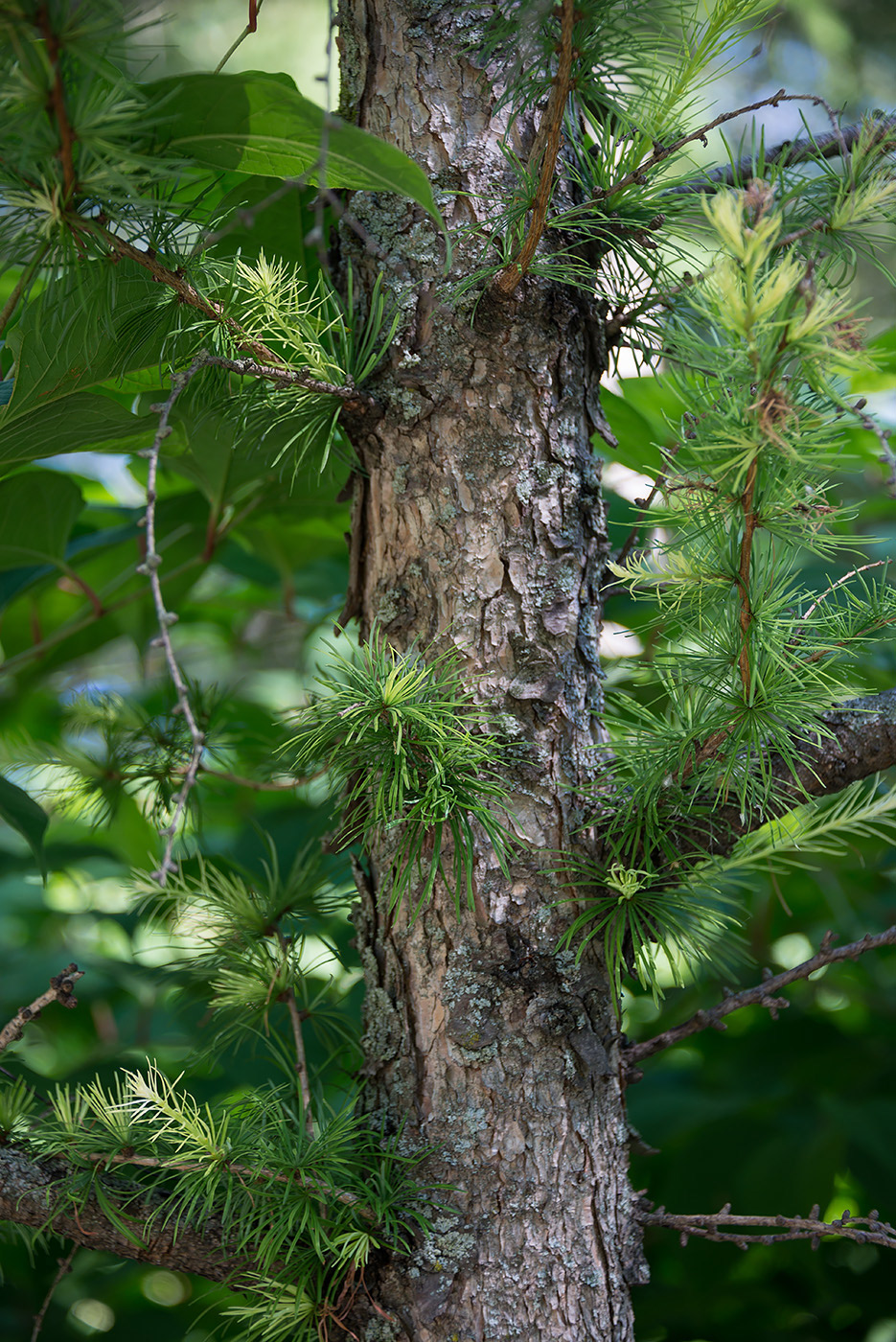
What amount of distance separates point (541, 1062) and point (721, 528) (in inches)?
9.5

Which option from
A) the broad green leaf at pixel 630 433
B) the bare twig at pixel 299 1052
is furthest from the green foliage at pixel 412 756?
the broad green leaf at pixel 630 433

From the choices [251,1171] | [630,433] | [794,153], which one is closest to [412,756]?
[251,1171]

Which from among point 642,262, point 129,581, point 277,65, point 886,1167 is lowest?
point 886,1167

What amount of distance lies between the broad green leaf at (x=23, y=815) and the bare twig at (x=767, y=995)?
33 centimetres

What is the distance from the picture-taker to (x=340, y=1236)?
39 centimetres

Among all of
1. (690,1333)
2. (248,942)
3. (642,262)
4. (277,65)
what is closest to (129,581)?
(248,942)

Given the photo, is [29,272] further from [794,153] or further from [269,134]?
[794,153]

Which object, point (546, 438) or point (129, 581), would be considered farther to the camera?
point (129, 581)

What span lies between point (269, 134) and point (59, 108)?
0.08 meters

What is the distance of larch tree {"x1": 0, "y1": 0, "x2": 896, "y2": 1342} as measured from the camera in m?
0.37

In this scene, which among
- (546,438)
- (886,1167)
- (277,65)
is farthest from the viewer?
(277,65)

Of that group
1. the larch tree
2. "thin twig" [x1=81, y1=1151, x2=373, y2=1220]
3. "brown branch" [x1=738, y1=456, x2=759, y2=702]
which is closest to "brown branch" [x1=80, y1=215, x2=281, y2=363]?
the larch tree

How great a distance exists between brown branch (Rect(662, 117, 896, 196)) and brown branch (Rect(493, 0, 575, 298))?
7 centimetres

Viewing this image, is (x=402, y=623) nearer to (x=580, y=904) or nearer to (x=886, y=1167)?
(x=580, y=904)
